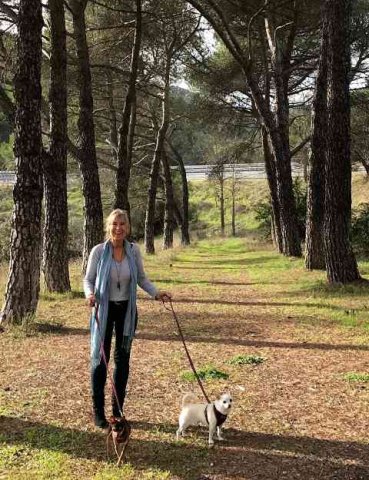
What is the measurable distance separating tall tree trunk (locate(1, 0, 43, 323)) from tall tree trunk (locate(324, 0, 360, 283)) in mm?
5473

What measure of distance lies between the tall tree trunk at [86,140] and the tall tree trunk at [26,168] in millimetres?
4716

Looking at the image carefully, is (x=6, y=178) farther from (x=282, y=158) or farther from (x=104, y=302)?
(x=104, y=302)

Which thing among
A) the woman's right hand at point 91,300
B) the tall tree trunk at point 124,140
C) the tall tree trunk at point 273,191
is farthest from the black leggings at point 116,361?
the tall tree trunk at point 273,191

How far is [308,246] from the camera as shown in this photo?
14070mm

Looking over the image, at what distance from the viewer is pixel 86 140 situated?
1261 cm

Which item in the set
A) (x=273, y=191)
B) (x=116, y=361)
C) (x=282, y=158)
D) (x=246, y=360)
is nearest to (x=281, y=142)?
(x=282, y=158)

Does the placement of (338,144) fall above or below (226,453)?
above

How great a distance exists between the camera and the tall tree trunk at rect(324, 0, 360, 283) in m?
10.5

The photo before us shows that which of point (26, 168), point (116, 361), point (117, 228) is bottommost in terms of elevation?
point (116, 361)

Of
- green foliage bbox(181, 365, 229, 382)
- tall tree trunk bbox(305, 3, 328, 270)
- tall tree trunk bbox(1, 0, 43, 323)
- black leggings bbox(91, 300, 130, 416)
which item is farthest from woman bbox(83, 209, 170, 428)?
tall tree trunk bbox(305, 3, 328, 270)

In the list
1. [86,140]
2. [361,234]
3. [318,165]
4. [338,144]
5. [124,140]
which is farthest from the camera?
[361,234]

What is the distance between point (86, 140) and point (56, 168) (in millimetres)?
2139

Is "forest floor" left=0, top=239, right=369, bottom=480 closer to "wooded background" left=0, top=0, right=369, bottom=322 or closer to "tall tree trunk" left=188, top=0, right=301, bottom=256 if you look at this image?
"wooded background" left=0, top=0, right=369, bottom=322

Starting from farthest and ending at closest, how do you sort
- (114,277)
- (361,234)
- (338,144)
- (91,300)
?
(361,234), (338,144), (114,277), (91,300)
